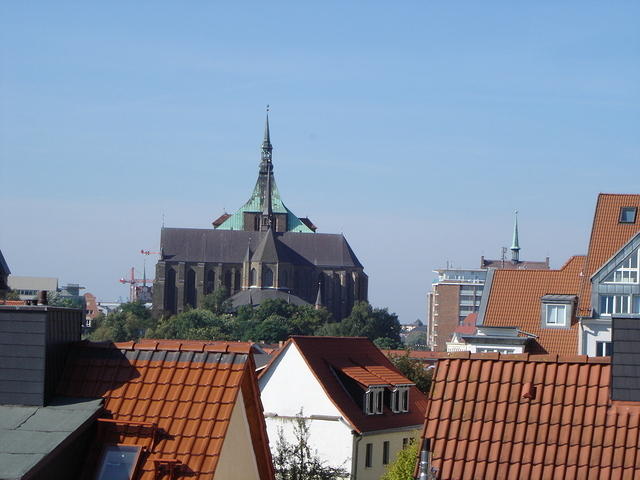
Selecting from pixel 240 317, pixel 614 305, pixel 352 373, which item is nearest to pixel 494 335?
pixel 614 305

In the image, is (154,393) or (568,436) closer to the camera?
Result: (568,436)

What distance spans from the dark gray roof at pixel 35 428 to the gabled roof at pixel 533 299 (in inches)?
1260

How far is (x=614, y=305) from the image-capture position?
45.5m

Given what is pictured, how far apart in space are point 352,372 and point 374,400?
991mm

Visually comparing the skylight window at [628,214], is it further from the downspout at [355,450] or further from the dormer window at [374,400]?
the downspout at [355,450]

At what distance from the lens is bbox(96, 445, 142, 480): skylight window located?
12883 millimetres

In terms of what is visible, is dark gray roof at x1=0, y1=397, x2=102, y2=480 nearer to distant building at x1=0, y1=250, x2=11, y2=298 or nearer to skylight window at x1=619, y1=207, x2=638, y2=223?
skylight window at x1=619, y1=207, x2=638, y2=223

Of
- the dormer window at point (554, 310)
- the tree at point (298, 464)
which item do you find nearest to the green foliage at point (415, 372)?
the dormer window at point (554, 310)

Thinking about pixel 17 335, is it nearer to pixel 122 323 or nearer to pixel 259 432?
pixel 259 432

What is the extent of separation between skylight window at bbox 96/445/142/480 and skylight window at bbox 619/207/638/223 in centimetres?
3716

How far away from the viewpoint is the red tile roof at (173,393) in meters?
12.9

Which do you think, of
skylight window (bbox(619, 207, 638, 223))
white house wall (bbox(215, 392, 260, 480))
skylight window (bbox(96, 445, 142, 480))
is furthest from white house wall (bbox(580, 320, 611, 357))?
skylight window (bbox(96, 445, 142, 480))

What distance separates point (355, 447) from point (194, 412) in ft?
80.9

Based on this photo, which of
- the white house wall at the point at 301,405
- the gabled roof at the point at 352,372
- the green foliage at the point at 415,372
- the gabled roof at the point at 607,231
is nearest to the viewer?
the white house wall at the point at 301,405
